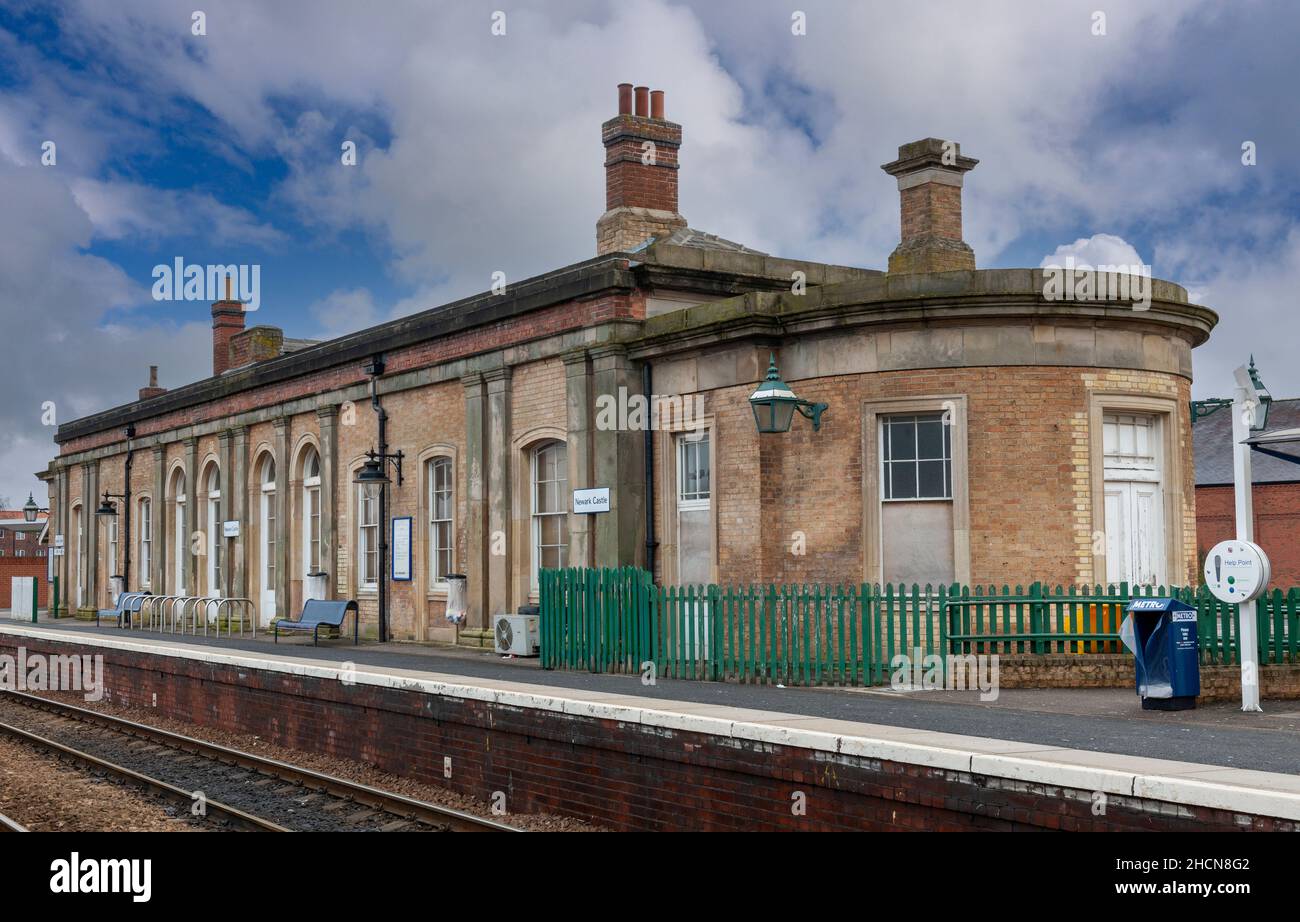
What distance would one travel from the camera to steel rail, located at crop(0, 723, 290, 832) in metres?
10.6

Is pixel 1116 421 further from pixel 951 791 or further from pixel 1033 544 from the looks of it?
pixel 951 791

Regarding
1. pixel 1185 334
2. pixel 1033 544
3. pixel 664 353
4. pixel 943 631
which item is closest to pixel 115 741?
pixel 664 353

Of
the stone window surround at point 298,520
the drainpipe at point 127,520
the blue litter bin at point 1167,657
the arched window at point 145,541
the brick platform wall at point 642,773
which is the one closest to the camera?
the brick platform wall at point 642,773

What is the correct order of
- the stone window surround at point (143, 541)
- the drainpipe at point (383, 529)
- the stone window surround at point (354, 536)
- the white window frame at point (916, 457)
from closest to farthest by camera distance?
the white window frame at point (916, 457) < the drainpipe at point (383, 529) < the stone window surround at point (354, 536) < the stone window surround at point (143, 541)

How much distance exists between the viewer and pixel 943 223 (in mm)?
18703

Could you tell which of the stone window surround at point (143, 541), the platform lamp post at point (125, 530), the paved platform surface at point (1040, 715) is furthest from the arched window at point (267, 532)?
the paved platform surface at point (1040, 715)

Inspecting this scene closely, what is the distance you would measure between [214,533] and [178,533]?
246 centimetres

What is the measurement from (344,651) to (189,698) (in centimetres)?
478

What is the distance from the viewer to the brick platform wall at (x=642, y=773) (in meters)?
6.89

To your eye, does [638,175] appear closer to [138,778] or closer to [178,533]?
[138,778]

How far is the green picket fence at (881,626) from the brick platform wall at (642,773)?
4.16 meters

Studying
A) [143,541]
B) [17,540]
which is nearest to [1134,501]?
[143,541]

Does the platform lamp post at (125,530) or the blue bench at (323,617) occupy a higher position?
the platform lamp post at (125,530)

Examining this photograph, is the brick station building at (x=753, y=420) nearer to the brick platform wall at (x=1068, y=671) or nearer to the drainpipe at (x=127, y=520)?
the brick platform wall at (x=1068, y=671)
